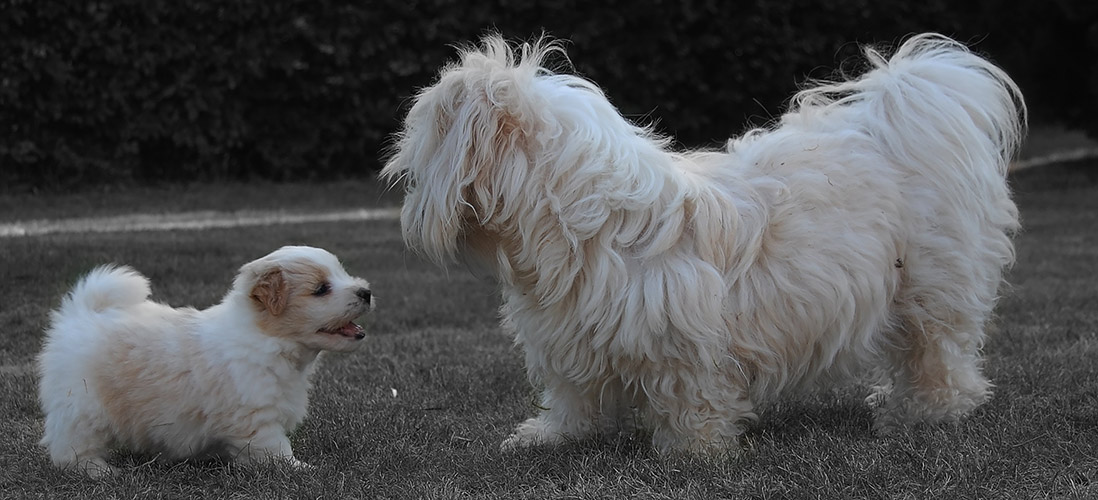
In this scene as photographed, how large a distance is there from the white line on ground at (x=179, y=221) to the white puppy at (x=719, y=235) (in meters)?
6.01

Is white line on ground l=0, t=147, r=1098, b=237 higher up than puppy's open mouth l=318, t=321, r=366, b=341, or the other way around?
puppy's open mouth l=318, t=321, r=366, b=341

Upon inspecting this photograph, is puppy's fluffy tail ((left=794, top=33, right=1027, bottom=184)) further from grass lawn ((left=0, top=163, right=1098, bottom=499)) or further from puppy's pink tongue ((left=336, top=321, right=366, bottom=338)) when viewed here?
puppy's pink tongue ((left=336, top=321, right=366, bottom=338))

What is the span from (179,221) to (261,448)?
6.82 metres

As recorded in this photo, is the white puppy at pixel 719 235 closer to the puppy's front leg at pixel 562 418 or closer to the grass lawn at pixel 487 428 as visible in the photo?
the puppy's front leg at pixel 562 418

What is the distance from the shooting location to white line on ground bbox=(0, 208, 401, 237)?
9086 mm

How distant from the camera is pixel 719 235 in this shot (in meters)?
3.56

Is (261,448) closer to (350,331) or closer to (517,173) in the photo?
(350,331)

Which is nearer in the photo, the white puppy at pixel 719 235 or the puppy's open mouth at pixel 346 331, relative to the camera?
the white puppy at pixel 719 235

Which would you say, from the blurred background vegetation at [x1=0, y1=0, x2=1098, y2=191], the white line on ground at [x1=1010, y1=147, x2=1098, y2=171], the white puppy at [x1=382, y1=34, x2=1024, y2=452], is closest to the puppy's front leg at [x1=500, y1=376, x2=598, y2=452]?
the white puppy at [x1=382, y1=34, x2=1024, y2=452]

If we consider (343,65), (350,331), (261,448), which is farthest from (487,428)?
(343,65)

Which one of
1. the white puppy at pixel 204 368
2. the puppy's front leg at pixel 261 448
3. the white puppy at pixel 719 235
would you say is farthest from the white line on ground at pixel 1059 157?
the puppy's front leg at pixel 261 448

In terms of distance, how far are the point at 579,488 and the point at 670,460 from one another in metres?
0.37

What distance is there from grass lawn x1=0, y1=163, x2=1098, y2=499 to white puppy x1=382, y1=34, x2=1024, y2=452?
218mm

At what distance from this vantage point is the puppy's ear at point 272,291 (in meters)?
3.65
